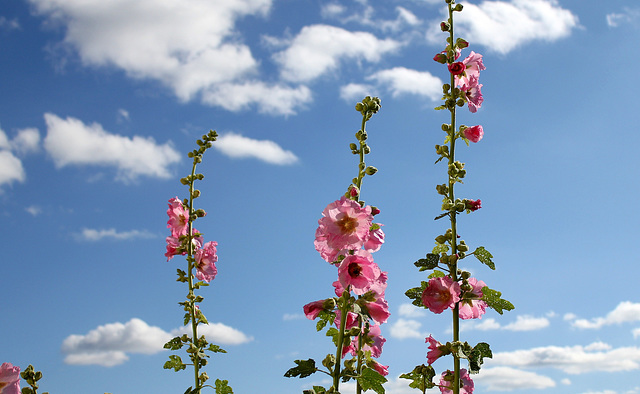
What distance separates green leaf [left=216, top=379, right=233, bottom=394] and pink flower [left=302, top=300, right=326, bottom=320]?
1742 millimetres

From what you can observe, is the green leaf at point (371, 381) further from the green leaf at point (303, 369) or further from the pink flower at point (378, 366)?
the pink flower at point (378, 366)

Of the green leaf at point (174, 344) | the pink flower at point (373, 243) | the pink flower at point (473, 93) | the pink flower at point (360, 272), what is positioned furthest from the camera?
the green leaf at point (174, 344)

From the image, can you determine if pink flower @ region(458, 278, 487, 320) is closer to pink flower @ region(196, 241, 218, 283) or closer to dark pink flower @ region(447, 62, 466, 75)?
dark pink flower @ region(447, 62, 466, 75)

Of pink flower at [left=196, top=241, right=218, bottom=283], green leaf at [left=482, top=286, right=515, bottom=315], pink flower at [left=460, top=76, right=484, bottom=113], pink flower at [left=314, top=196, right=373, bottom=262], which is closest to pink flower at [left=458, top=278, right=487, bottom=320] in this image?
green leaf at [left=482, top=286, right=515, bottom=315]

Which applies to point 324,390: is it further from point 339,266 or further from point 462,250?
point 462,250

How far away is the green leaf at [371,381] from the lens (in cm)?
317

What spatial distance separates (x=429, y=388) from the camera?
3.70 m

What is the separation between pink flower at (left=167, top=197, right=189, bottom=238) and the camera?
17.1 ft

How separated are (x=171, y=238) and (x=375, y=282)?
2.52m

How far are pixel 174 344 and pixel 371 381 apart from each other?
89.4 inches

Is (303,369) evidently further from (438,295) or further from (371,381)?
(438,295)

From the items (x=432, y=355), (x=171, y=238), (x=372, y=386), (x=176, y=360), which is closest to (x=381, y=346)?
(x=432, y=355)

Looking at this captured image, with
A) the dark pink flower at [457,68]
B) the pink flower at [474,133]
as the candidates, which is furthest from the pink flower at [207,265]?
the dark pink flower at [457,68]

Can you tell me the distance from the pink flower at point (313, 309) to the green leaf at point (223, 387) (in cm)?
174
